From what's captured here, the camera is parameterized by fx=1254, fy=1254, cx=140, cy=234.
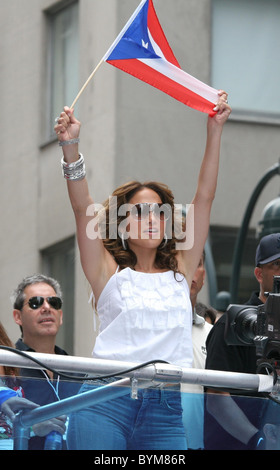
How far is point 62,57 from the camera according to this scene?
16500 millimetres

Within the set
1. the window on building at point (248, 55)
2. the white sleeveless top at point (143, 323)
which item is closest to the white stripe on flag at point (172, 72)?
the white sleeveless top at point (143, 323)

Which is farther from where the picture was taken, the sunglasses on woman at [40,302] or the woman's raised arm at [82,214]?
the sunglasses on woman at [40,302]

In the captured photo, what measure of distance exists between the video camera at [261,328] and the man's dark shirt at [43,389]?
0.70m

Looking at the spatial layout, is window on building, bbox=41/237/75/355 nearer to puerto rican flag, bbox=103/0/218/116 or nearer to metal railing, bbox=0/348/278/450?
puerto rican flag, bbox=103/0/218/116

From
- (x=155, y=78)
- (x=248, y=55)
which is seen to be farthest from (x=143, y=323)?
(x=248, y=55)

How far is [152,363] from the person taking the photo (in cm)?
408

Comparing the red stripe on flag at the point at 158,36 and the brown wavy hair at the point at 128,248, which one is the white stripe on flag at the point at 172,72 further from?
the brown wavy hair at the point at 128,248

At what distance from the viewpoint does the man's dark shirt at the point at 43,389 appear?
3.95 m

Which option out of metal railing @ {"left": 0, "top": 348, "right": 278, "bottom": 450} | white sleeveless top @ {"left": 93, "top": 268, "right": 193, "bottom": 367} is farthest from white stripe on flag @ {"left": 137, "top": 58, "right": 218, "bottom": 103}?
metal railing @ {"left": 0, "top": 348, "right": 278, "bottom": 450}

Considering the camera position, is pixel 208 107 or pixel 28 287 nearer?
pixel 208 107

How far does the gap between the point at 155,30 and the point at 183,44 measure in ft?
30.5

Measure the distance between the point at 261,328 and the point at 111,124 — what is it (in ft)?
34.7

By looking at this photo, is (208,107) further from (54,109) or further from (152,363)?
(54,109)

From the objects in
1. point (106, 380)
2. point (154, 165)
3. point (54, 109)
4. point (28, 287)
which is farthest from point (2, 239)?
point (106, 380)
